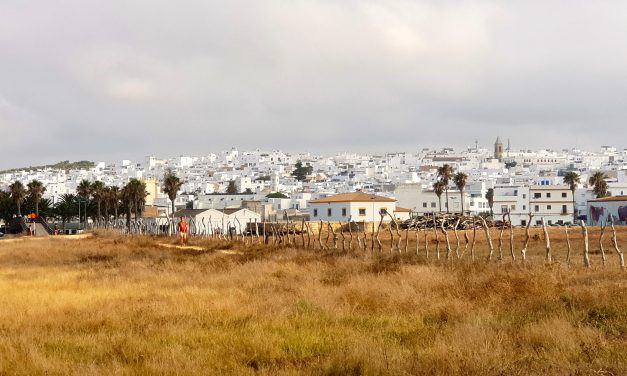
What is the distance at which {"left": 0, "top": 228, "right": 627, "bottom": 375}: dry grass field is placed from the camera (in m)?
11.7

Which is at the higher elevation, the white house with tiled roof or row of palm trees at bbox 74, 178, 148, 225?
row of palm trees at bbox 74, 178, 148, 225

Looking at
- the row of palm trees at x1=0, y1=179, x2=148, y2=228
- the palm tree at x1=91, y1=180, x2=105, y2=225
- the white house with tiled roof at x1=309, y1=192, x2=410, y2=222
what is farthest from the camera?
the palm tree at x1=91, y1=180, x2=105, y2=225

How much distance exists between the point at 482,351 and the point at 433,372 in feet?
3.82

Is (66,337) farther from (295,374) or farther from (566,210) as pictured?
(566,210)

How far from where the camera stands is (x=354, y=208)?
98938 mm

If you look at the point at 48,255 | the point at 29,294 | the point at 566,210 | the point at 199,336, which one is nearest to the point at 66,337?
the point at 199,336

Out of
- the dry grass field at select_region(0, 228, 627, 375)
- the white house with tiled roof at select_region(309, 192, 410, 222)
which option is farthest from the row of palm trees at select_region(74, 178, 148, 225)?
the dry grass field at select_region(0, 228, 627, 375)

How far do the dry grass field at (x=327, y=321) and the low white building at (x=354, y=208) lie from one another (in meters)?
71.0

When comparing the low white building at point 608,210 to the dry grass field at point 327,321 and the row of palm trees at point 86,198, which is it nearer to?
the row of palm trees at point 86,198

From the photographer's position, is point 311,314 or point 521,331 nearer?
point 521,331

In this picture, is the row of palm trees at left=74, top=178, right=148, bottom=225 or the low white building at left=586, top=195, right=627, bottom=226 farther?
the row of palm trees at left=74, top=178, right=148, bottom=225

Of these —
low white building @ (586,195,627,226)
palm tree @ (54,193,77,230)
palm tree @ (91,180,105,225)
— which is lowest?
low white building @ (586,195,627,226)

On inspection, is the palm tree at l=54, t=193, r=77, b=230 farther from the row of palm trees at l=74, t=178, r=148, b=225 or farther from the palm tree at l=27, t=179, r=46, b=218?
the palm tree at l=27, t=179, r=46, b=218

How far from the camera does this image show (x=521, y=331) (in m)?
13.9
